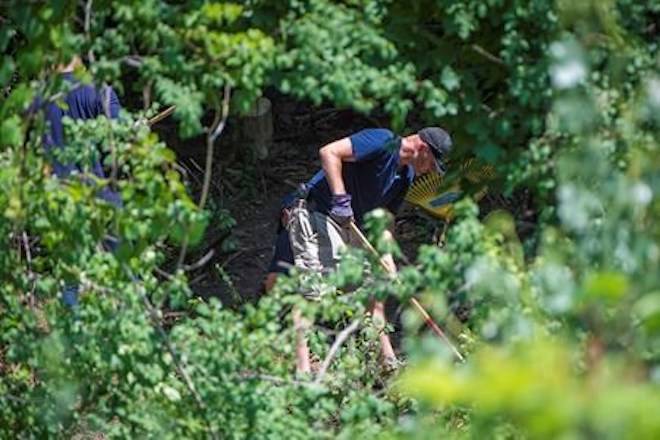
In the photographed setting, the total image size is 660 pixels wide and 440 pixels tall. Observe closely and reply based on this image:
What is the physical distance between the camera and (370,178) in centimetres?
727

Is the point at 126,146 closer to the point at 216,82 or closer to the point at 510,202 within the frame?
the point at 216,82

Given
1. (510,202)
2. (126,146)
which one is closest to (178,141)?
(510,202)

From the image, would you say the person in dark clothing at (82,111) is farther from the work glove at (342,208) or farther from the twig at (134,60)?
the work glove at (342,208)

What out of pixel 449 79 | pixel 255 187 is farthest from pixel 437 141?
pixel 255 187

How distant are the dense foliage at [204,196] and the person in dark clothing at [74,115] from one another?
0.09m

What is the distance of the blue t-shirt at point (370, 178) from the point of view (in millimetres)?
7129

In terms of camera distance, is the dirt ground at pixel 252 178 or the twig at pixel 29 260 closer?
the twig at pixel 29 260

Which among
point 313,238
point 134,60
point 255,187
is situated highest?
point 134,60

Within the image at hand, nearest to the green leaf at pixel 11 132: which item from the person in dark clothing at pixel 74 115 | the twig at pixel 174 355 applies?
the person in dark clothing at pixel 74 115

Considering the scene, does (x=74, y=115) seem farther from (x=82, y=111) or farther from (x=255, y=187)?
(x=255, y=187)

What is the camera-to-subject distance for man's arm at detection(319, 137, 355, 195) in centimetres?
708

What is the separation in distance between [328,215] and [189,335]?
2734 mm

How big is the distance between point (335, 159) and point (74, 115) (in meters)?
1.25

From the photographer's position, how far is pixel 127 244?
450cm
